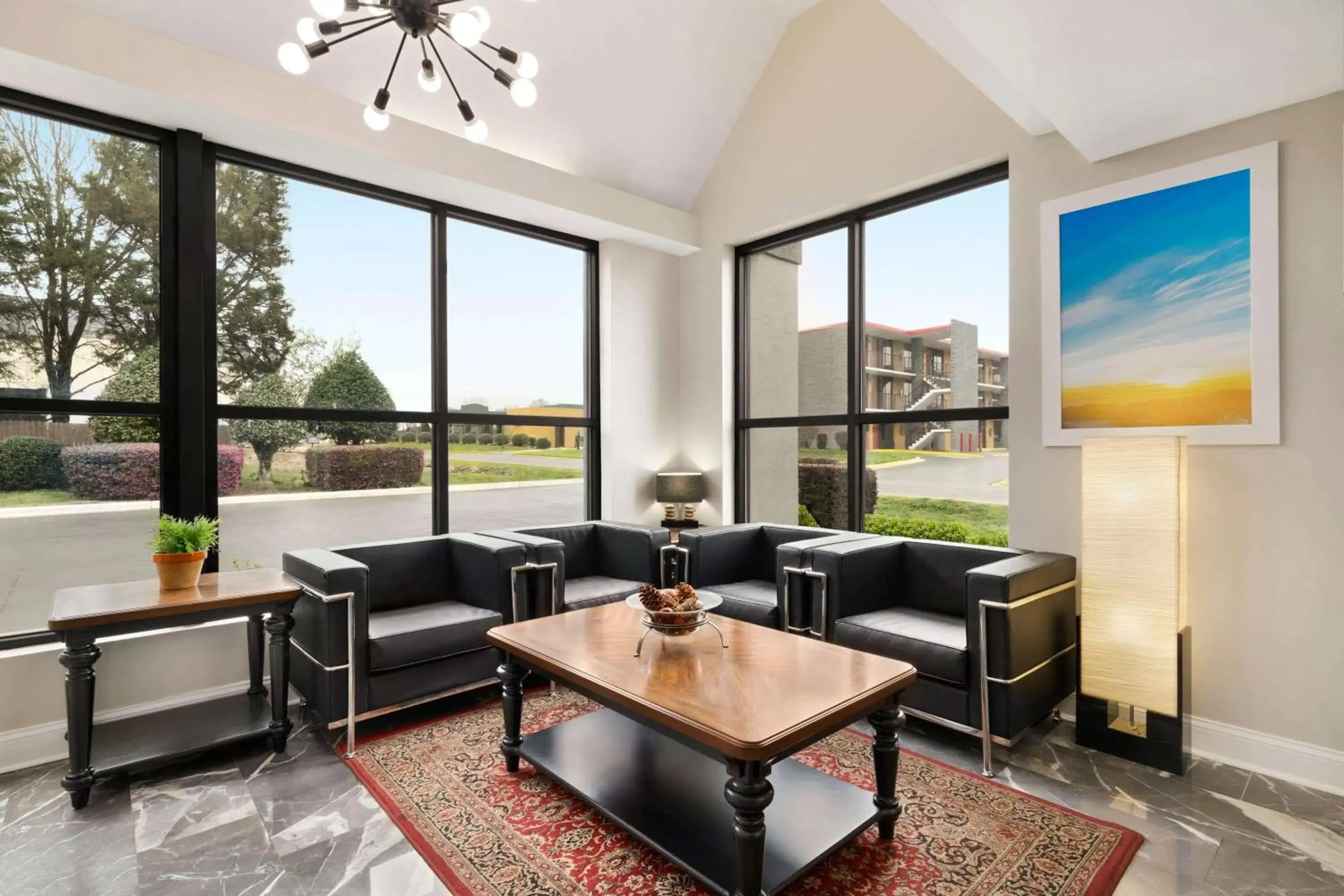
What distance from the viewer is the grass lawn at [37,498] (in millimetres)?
3129

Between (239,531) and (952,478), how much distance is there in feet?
14.0

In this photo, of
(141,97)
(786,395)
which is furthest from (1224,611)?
(141,97)

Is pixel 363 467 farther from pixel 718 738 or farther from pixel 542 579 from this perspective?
pixel 718 738

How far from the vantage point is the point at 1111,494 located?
2959mm

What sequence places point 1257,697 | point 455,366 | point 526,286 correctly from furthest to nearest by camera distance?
1. point 526,286
2. point 455,366
3. point 1257,697

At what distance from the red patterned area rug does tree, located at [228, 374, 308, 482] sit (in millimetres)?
1919

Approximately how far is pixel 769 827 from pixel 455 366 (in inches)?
144

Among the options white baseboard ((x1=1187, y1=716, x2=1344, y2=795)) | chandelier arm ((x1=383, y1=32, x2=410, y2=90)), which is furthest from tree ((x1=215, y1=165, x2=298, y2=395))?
white baseboard ((x1=1187, y1=716, x2=1344, y2=795))

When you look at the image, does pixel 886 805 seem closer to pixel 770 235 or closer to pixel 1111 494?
pixel 1111 494

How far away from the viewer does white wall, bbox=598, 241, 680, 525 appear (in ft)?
17.6

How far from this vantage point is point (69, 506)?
10.8 feet

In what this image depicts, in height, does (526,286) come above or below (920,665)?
above

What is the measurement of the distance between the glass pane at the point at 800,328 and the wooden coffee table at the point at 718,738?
2485mm

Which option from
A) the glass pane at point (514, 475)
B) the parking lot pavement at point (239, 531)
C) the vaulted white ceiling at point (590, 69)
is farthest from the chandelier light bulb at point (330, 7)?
the glass pane at point (514, 475)
